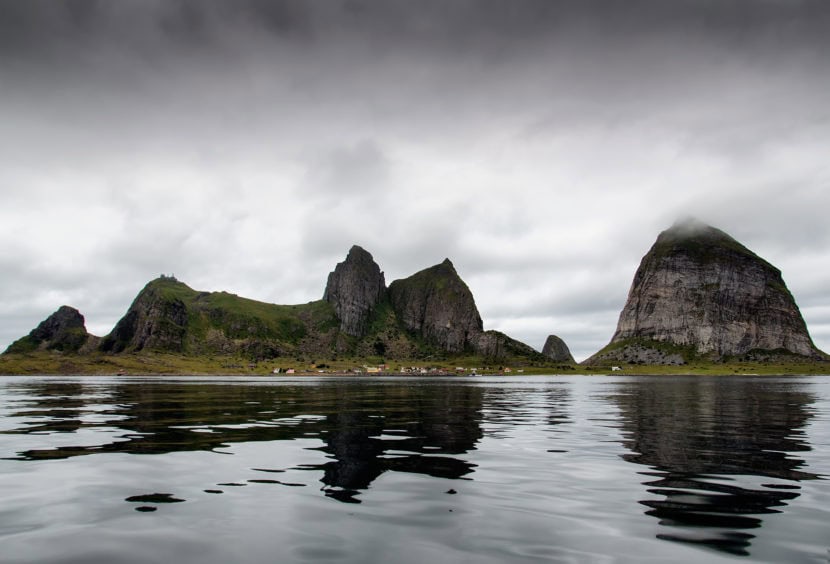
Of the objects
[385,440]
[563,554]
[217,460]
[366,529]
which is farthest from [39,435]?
[563,554]

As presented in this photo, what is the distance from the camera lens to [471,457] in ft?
76.9

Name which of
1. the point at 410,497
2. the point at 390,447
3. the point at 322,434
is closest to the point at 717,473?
the point at 410,497

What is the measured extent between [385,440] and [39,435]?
809 inches

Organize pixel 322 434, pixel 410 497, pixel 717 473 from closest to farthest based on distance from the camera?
pixel 410 497 → pixel 717 473 → pixel 322 434

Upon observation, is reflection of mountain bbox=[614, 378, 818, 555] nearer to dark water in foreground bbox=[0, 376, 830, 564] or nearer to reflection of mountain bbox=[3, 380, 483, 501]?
dark water in foreground bbox=[0, 376, 830, 564]

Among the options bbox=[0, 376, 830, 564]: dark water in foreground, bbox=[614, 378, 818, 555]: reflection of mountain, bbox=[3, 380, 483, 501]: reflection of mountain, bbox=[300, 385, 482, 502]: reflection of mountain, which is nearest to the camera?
bbox=[0, 376, 830, 564]: dark water in foreground

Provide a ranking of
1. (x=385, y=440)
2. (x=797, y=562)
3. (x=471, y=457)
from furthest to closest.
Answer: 1. (x=385, y=440)
2. (x=471, y=457)
3. (x=797, y=562)

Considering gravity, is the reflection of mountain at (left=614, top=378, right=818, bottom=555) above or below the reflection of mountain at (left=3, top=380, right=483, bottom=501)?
above

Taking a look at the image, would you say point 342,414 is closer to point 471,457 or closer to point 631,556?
point 471,457

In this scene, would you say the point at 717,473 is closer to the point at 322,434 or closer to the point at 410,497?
the point at 410,497

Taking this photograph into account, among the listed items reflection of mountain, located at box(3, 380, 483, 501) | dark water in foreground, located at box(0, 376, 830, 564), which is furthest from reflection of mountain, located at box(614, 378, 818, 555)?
reflection of mountain, located at box(3, 380, 483, 501)

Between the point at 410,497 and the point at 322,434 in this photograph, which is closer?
the point at 410,497

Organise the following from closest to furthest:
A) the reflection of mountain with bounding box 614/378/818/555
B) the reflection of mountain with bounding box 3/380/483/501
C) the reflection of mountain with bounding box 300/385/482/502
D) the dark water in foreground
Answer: the dark water in foreground, the reflection of mountain with bounding box 614/378/818/555, the reflection of mountain with bounding box 300/385/482/502, the reflection of mountain with bounding box 3/380/483/501

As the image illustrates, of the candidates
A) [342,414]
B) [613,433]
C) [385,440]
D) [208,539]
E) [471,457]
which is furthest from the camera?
[342,414]
